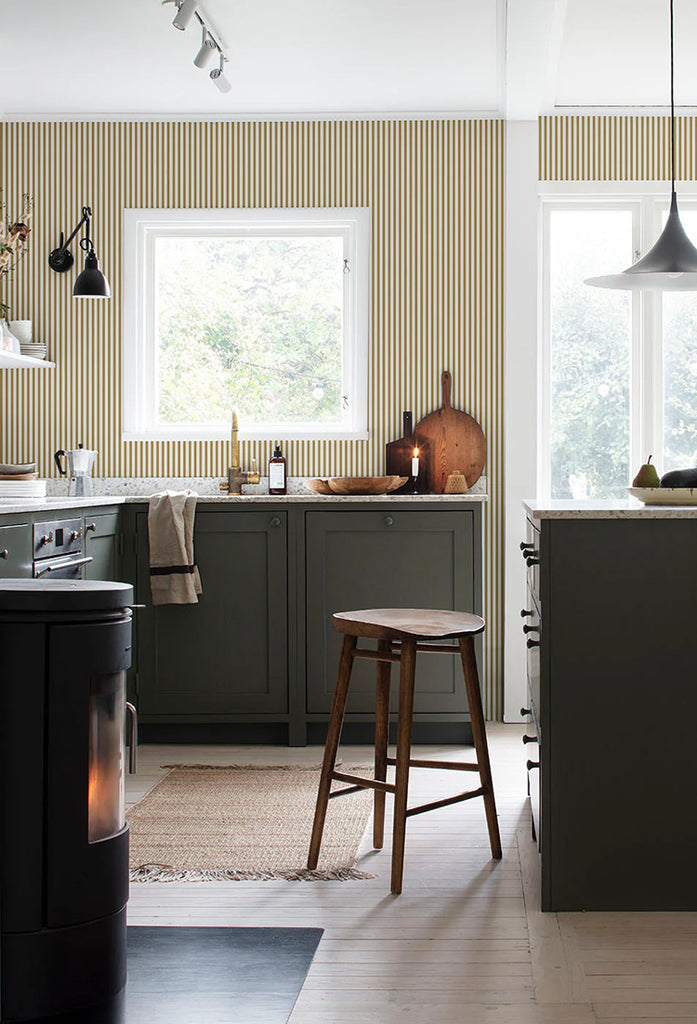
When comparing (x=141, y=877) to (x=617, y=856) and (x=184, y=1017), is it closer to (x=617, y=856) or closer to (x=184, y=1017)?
(x=184, y=1017)

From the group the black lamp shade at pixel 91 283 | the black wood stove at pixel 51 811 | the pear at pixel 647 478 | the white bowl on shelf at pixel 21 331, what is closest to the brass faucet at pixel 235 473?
the black lamp shade at pixel 91 283

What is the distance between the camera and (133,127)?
4.76m

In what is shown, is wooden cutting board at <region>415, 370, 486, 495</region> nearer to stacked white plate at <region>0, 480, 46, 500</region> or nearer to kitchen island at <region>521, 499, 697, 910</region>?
stacked white plate at <region>0, 480, 46, 500</region>

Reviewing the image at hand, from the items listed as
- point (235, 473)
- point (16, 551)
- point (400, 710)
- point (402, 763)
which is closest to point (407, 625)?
point (400, 710)

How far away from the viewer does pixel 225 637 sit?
417 cm

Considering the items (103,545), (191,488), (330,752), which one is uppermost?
(191,488)

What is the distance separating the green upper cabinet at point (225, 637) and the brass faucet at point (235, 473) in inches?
18.6

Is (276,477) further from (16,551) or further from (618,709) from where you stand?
(618,709)

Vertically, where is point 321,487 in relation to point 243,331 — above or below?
below

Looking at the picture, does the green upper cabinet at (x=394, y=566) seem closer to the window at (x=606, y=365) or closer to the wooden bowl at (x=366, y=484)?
the wooden bowl at (x=366, y=484)

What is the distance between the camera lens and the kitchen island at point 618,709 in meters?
2.43

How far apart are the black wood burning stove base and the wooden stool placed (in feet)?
1.33

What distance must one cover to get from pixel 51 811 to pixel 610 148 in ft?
12.9

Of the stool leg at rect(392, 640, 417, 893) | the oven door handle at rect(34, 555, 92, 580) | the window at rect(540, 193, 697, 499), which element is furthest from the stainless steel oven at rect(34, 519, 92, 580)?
the window at rect(540, 193, 697, 499)
